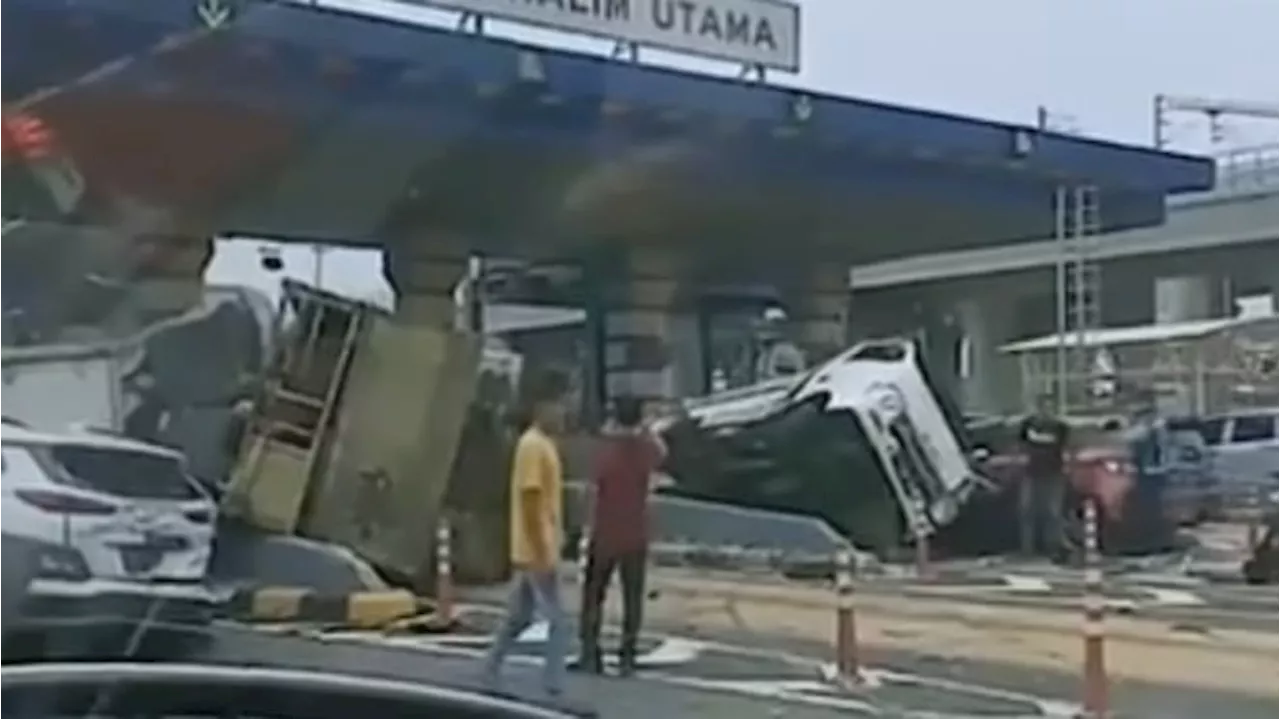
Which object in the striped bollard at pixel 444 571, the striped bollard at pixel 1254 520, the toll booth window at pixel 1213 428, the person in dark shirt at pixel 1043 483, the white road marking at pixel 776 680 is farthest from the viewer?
the toll booth window at pixel 1213 428

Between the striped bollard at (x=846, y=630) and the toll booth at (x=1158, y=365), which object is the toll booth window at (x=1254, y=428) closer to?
the toll booth at (x=1158, y=365)

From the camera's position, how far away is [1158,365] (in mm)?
7492

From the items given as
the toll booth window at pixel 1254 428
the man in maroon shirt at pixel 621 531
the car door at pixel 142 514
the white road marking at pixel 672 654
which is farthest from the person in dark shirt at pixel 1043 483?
the car door at pixel 142 514

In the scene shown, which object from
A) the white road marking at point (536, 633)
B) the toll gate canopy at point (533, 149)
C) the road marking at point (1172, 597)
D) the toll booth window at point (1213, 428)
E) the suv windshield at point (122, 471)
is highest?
the toll gate canopy at point (533, 149)

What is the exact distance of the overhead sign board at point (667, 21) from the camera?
21.1ft

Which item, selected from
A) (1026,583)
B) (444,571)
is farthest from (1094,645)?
(444,571)

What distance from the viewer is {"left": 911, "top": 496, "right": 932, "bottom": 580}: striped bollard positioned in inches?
273

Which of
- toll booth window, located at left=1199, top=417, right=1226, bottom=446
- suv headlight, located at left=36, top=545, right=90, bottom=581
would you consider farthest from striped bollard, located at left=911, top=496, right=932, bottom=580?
suv headlight, located at left=36, top=545, right=90, bottom=581

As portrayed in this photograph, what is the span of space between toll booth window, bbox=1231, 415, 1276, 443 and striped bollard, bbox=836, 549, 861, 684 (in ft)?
10.1

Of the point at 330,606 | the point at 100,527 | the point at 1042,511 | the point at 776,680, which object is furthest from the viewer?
the point at 1042,511

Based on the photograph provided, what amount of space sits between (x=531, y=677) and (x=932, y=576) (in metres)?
3.15

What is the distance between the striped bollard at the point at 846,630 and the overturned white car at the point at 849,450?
2.03 feet

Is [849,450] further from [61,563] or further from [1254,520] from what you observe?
[61,563]

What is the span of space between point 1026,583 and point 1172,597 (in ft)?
1.46
